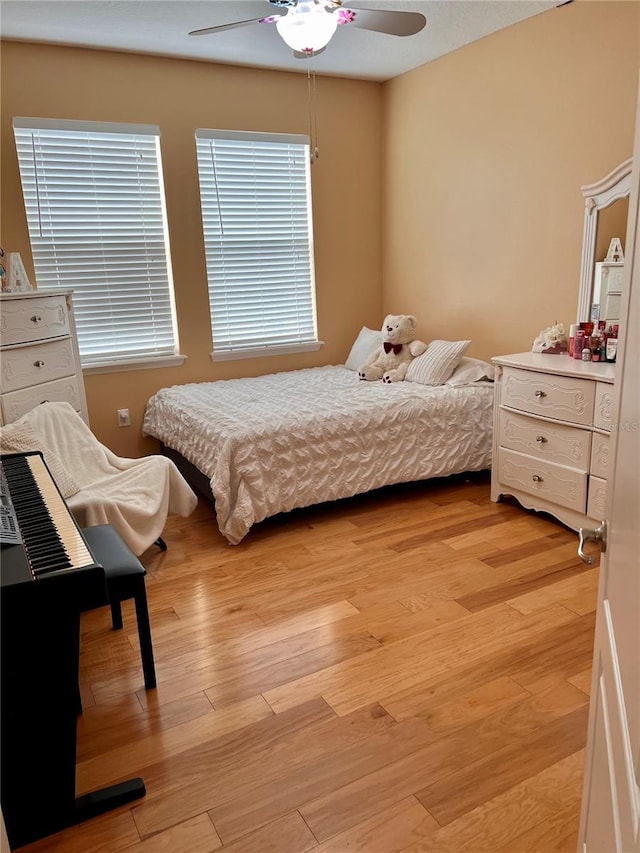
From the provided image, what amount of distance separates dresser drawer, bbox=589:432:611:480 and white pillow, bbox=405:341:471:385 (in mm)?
1172

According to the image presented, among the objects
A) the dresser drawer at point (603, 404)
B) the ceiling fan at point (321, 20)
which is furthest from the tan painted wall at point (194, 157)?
the dresser drawer at point (603, 404)

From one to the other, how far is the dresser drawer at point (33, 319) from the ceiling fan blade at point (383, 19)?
1.91 metres

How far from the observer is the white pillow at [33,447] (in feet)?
7.87

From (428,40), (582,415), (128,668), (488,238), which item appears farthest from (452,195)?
(128,668)

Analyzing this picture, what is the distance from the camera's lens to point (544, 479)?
3.14m

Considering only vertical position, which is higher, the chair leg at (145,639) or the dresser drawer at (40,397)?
the dresser drawer at (40,397)

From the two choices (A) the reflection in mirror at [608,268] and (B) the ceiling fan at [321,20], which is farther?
(A) the reflection in mirror at [608,268]

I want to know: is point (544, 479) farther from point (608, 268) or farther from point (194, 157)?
point (194, 157)

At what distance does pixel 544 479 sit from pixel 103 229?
3055 mm

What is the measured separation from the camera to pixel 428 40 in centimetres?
368

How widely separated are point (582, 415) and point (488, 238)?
155cm

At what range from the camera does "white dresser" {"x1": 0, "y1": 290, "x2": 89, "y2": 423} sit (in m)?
2.89

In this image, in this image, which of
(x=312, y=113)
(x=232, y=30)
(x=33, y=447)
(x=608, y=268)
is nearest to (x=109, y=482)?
(x=33, y=447)

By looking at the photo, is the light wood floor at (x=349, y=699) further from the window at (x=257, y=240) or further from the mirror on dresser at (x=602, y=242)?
the window at (x=257, y=240)
